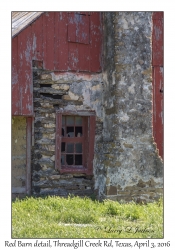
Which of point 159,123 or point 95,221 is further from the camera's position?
point 159,123

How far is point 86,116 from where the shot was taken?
487 inches

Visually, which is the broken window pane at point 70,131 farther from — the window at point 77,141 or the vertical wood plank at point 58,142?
the vertical wood plank at point 58,142

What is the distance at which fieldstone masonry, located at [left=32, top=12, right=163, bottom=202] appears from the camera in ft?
37.1

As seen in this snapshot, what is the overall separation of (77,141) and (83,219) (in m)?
3.74

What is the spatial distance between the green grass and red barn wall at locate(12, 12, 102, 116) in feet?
8.80

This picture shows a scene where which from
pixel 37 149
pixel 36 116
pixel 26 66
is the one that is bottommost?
pixel 37 149

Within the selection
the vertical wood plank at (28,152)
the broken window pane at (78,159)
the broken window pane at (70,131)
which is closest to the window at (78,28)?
the broken window pane at (70,131)

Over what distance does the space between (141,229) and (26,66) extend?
17.0 feet

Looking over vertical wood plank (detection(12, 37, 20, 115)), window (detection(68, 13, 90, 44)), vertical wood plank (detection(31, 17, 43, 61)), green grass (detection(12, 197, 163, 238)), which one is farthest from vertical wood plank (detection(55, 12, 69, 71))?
green grass (detection(12, 197, 163, 238))

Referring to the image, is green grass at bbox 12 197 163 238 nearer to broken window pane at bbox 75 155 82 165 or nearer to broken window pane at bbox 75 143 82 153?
broken window pane at bbox 75 155 82 165

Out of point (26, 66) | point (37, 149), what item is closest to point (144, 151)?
point (37, 149)

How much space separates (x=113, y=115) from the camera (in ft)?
37.9

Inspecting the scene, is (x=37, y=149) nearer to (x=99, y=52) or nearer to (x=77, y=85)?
(x=77, y=85)

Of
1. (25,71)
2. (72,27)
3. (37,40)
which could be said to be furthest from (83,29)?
(25,71)
